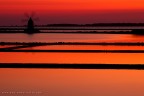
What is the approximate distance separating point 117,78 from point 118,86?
2.74 feet

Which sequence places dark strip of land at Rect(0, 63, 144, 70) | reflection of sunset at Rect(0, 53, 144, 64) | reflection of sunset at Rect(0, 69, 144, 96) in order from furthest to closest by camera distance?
1. reflection of sunset at Rect(0, 53, 144, 64)
2. dark strip of land at Rect(0, 63, 144, 70)
3. reflection of sunset at Rect(0, 69, 144, 96)

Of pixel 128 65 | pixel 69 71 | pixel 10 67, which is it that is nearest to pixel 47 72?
pixel 69 71

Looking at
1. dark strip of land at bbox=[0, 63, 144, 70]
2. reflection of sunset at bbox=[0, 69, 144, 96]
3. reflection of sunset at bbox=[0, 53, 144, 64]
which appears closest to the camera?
reflection of sunset at bbox=[0, 69, 144, 96]

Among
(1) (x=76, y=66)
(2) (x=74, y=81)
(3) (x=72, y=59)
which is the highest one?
(3) (x=72, y=59)

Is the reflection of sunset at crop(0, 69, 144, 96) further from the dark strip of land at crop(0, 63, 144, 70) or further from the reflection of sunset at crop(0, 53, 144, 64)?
the reflection of sunset at crop(0, 53, 144, 64)

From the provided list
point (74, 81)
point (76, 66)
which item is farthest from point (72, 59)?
point (74, 81)

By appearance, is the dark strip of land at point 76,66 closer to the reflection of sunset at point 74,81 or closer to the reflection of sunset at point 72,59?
the reflection of sunset at point 74,81

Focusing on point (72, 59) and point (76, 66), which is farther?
point (72, 59)

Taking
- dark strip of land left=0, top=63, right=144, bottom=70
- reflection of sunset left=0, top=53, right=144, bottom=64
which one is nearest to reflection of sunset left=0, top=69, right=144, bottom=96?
dark strip of land left=0, top=63, right=144, bottom=70

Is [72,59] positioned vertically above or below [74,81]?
above

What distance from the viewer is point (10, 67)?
972 cm

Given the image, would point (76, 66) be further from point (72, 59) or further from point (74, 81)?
point (74, 81)

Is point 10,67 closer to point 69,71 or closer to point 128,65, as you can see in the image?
point 69,71

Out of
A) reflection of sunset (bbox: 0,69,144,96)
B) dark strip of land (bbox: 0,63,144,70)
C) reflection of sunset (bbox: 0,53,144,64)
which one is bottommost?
reflection of sunset (bbox: 0,69,144,96)
